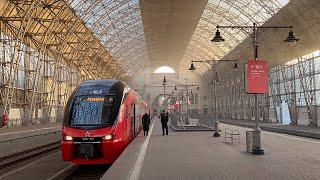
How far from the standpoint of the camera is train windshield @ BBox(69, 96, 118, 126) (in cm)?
1675

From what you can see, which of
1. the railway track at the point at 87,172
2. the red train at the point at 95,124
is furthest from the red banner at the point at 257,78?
the railway track at the point at 87,172

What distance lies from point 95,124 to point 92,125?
0.14 metres

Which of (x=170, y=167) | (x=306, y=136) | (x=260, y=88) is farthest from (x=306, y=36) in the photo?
(x=170, y=167)

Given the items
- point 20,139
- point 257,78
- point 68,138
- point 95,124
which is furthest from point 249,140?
point 20,139

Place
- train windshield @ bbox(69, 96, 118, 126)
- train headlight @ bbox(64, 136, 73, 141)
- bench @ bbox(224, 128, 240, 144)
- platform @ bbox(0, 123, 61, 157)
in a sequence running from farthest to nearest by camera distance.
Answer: platform @ bbox(0, 123, 61, 157)
bench @ bbox(224, 128, 240, 144)
train windshield @ bbox(69, 96, 118, 126)
train headlight @ bbox(64, 136, 73, 141)

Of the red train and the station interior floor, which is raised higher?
the red train

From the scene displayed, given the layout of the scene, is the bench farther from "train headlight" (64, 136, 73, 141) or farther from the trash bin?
"train headlight" (64, 136, 73, 141)

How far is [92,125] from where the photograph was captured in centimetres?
1648

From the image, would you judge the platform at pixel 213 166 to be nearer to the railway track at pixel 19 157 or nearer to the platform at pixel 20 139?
the railway track at pixel 19 157

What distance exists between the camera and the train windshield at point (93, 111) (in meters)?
16.8

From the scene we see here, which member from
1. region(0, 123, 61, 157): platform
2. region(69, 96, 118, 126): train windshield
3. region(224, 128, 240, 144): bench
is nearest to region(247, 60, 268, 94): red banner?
region(69, 96, 118, 126): train windshield

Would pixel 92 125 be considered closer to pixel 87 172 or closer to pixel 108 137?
pixel 108 137

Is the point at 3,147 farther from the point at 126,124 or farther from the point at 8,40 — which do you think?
the point at 8,40

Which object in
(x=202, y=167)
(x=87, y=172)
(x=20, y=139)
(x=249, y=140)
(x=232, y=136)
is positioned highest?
(x=249, y=140)
